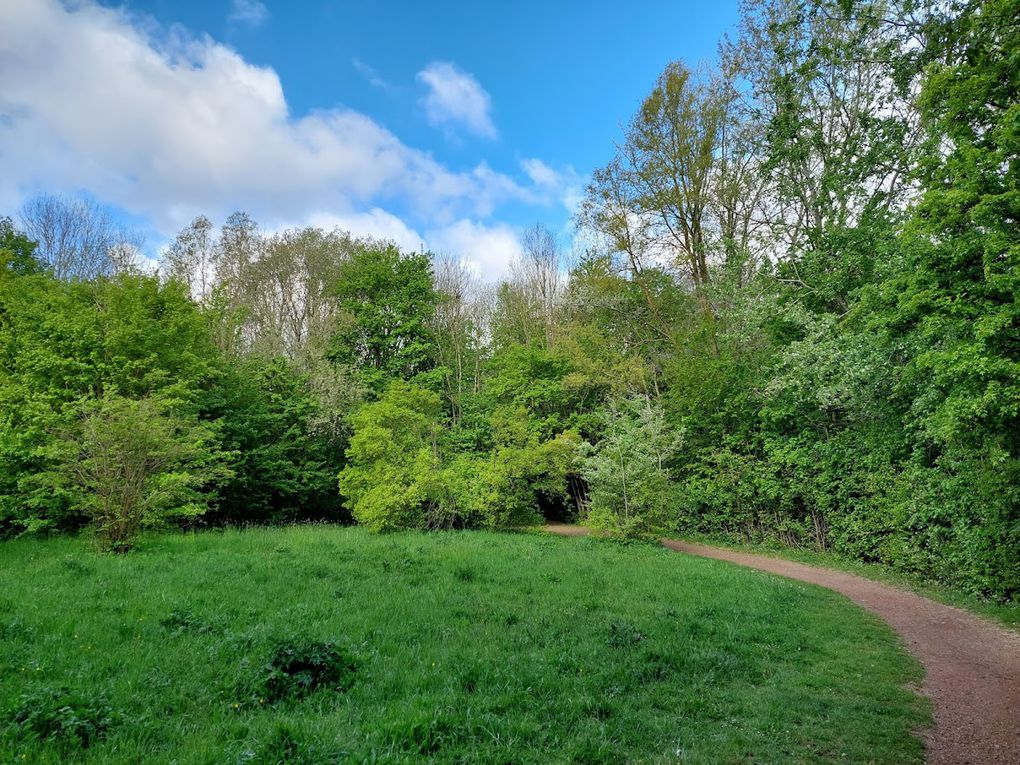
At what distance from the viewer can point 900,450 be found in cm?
1412

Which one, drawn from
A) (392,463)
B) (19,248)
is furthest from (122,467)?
→ (19,248)

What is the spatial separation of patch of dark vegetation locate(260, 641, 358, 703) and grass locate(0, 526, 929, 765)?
18 millimetres

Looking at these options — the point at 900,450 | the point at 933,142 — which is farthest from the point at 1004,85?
the point at 900,450

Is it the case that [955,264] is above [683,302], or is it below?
below

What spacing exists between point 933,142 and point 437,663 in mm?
12817

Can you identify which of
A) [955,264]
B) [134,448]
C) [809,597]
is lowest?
[809,597]

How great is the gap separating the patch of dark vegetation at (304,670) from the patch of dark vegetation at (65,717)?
1188mm

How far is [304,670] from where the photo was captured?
493 centimetres

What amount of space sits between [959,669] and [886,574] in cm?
764

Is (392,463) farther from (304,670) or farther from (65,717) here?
(65,717)

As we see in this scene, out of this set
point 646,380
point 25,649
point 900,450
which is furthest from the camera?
point 646,380

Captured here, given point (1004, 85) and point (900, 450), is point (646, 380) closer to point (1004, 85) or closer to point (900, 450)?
point (900, 450)

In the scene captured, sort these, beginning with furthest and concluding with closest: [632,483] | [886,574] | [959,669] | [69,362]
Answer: [632,483]
[69,362]
[886,574]
[959,669]

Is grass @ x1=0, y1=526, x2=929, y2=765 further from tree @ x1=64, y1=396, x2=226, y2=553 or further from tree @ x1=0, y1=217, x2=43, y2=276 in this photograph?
tree @ x1=0, y1=217, x2=43, y2=276
